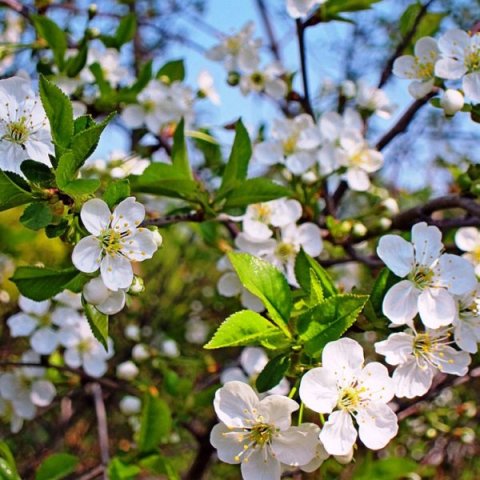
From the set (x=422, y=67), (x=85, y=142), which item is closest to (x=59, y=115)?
(x=85, y=142)

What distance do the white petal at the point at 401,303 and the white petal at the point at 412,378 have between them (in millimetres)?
72

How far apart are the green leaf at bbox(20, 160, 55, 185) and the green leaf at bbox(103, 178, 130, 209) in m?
0.07

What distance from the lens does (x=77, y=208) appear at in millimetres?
861

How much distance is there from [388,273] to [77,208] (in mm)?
460

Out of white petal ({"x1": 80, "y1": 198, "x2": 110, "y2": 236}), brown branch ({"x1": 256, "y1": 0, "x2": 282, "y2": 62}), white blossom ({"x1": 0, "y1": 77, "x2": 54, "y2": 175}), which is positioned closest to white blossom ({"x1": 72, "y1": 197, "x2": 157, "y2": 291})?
white petal ({"x1": 80, "y1": 198, "x2": 110, "y2": 236})

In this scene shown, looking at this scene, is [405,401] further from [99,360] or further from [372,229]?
[99,360]

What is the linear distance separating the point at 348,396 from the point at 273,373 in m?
0.10

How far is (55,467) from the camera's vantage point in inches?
46.4

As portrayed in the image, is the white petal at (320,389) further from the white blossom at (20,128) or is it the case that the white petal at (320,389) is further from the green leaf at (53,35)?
the green leaf at (53,35)

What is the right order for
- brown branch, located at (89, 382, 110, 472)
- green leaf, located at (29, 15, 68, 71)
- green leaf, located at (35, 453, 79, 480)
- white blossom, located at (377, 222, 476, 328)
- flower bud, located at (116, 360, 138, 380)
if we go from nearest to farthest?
white blossom, located at (377, 222, 476, 328) → green leaf, located at (35, 453, 79, 480) → green leaf, located at (29, 15, 68, 71) → brown branch, located at (89, 382, 110, 472) → flower bud, located at (116, 360, 138, 380)

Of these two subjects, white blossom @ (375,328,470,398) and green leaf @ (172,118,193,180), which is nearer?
white blossom @ (375,328,470,398)

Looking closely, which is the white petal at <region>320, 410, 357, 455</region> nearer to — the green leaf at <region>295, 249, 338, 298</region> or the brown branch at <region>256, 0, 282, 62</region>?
the green leaf at <region>295, 249, 338, 298</region>

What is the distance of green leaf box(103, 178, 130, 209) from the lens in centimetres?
86

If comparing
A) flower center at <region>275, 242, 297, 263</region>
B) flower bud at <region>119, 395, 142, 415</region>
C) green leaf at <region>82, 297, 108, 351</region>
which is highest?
green leaf at <region>82, 297, 108, 351</region>
